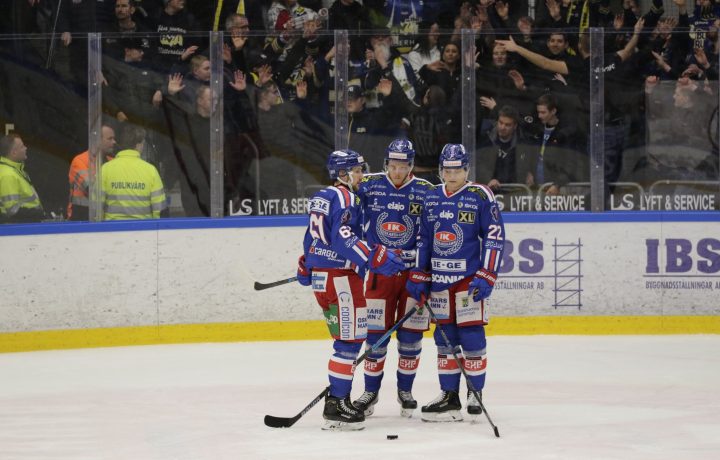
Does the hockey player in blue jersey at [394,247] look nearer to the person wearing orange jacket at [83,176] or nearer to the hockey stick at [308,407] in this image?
the hockey stick at [308,407]

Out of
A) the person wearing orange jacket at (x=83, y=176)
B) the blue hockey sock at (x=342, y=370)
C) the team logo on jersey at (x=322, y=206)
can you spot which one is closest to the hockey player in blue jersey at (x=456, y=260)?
the blue hockey sock at (x=342, y=370)

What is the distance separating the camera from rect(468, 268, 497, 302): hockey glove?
6246mm

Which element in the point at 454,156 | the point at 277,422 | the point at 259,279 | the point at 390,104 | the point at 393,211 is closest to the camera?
the point at 277,422

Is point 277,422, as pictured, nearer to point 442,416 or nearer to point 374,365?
point 374,365

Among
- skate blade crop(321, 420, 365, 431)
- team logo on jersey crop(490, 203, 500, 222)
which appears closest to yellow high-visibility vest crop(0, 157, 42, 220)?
→ skate blade crop(321, 420, 365, 431)

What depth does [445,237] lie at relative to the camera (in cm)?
642

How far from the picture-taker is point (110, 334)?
9.05 metres

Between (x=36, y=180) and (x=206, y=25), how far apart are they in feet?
7.49

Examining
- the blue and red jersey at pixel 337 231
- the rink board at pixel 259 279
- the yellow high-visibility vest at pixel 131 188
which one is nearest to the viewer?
the blue and red jersey at pixel 337 231

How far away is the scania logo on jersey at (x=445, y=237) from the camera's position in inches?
252

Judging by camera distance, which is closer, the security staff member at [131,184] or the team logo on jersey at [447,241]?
the team logo on jersey at [447,241]

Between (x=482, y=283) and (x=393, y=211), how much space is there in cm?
59

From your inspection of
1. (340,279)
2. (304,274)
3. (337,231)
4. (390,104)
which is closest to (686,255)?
(390,104)

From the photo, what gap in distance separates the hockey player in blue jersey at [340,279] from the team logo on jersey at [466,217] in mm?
445
